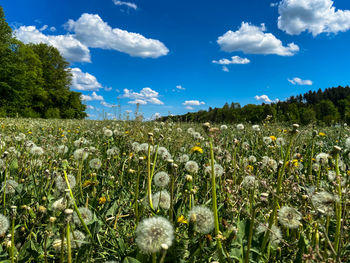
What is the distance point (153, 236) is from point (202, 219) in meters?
0.28

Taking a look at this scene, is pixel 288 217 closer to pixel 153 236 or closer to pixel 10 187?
pixel 153 236

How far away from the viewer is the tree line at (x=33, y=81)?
89.0 ft

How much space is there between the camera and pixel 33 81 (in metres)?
32.6

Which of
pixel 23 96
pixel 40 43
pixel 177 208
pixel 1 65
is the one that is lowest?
pixel 177 208

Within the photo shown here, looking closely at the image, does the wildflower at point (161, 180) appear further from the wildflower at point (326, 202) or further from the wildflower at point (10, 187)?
the wildflower at point (10, 187)

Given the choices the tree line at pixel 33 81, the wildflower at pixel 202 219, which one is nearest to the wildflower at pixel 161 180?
the wildflower at pixel 202 219

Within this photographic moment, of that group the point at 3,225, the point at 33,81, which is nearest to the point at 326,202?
the point at 3,225

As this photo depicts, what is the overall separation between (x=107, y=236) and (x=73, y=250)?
0.24 metres

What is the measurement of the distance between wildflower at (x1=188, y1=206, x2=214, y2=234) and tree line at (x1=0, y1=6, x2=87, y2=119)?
79.7 ft

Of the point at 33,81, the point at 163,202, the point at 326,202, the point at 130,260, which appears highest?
the point at 33,81

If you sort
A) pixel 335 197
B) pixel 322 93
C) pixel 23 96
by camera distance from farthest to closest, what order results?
pixel 322 93 → pixel 23 96 → pixel 335 197

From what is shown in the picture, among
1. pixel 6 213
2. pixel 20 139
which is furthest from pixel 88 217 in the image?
pixel 20 139

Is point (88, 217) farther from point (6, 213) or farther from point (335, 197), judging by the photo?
point (335, 197)

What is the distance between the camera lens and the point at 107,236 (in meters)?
1.30
